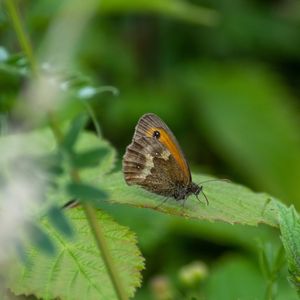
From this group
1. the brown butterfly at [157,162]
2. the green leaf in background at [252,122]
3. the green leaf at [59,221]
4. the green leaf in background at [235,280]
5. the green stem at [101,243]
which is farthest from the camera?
the green leaf in background at [252,122]

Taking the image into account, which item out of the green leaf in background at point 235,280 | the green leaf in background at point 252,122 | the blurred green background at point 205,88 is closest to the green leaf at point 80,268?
the green leaf in background at point 235,280

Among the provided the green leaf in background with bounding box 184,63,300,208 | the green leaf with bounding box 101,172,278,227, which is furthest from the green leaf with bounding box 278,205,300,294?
the green leaf in background with bounding box 184,63,300,208

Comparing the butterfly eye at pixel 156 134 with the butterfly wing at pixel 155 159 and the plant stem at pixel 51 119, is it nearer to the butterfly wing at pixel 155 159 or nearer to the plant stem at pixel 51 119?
the butterfly wing at pixel 155 159

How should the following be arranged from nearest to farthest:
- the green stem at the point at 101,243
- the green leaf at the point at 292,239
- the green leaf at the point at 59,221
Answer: the green leaf at the point at 59,221 < the green stem at the point at 101,243 < the green leaf at the point at 292,239

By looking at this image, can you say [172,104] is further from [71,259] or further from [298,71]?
[71,259]

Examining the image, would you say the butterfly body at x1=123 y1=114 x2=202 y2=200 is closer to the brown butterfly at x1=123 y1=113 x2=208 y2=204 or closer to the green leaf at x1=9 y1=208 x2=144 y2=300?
the brown butterfly at x1=123 y1=113 x2=208 y2=204

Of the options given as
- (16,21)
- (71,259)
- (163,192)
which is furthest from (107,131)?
(16,21)
